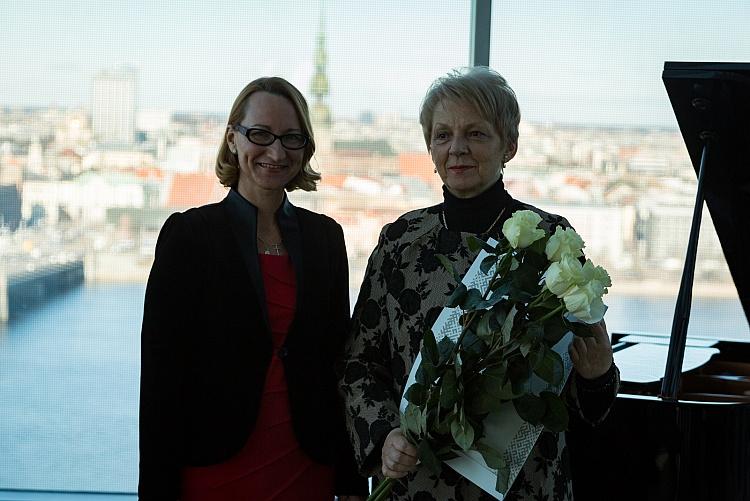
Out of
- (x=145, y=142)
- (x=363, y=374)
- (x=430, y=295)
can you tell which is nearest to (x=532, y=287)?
(x=430, y=295)

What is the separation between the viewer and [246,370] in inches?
87.4

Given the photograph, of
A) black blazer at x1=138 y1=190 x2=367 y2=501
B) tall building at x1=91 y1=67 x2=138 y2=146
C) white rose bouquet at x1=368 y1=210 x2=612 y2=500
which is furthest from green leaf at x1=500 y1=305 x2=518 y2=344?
tall building at x1=91 y1=67 x2=138 y2=146

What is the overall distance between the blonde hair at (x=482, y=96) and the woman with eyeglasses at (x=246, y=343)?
37 cm

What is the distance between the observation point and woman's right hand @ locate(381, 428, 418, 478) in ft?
6.22

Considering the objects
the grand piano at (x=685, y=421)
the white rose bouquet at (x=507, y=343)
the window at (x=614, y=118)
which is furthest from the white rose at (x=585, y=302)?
the window at (x=614, y=118)

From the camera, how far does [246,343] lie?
7.27ft

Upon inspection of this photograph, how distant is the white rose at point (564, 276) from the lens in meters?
1.61

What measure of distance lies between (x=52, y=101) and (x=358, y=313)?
8.16 ft

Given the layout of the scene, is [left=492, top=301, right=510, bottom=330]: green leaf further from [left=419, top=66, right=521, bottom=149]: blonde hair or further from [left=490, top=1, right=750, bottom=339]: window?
[left=490, top=1, right=750, bottom=339]: window

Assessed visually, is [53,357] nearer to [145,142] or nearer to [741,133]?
[145,142]

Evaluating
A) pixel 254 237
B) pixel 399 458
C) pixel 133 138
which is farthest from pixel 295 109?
pixel 133 138

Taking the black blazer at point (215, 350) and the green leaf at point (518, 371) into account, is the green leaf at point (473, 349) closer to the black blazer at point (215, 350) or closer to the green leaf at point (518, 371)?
the green leaf at point (518, 371)

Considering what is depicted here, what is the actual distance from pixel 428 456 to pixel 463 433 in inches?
3.5

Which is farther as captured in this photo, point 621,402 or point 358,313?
point 621,402
